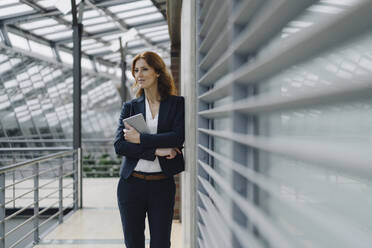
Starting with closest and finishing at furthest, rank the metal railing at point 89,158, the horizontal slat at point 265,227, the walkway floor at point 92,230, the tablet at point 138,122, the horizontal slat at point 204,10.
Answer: the horizontal slat at point 265,227 < the horizontal slat at point 204,10 < the tablet at point 138,122 < the walkway floor at point 92,230 < the metal railing at point 89,158

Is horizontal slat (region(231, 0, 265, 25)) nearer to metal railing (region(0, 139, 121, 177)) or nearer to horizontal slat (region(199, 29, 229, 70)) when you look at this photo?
horizontal slat (region(199, 29, 229, 70))

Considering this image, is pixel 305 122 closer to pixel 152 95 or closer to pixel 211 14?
pixel 211 14

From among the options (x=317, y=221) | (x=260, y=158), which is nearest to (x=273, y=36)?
(x=260, y=158)

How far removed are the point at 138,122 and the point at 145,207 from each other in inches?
16.6

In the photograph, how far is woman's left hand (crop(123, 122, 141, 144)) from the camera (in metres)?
1.69

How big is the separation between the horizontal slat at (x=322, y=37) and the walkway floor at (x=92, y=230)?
297 centimetres

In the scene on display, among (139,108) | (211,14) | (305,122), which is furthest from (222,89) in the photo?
(139,108)

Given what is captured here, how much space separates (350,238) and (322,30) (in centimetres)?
16

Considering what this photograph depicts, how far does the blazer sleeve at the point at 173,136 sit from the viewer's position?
1.67m

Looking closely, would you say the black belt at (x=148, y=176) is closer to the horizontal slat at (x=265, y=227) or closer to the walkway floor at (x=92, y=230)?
the horizontal slat at (x=265, y=227)

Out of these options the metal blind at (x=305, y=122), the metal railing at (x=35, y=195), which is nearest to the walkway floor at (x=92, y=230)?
the metal railing at (x=35, y=195)

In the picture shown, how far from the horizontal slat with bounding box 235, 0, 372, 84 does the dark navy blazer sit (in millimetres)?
1273

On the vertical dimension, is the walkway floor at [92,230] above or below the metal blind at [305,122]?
below

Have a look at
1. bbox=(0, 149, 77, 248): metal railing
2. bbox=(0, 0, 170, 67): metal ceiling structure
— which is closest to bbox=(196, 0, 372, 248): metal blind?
bbox=(0, 149, 77, 248): metal railing
